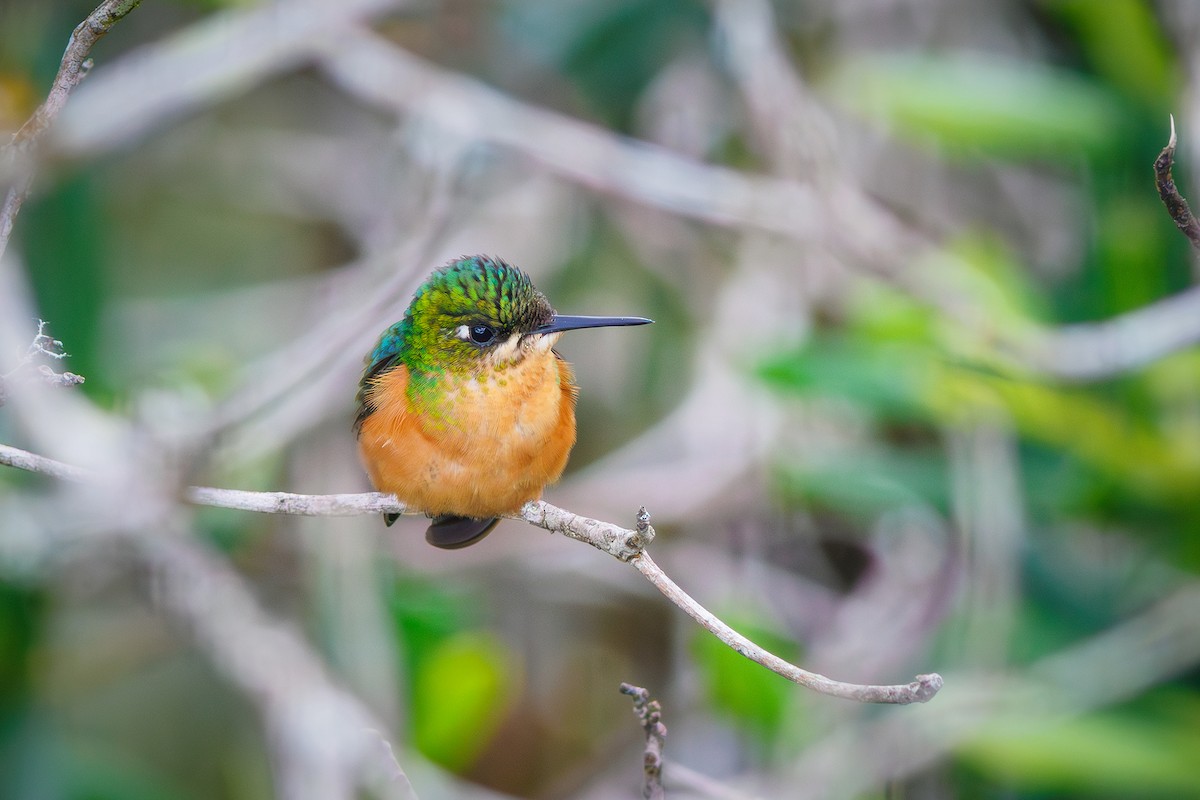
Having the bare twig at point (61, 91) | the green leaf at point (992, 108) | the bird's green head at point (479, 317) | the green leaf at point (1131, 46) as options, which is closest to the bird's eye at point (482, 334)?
the bird's green head at point (479, 317)

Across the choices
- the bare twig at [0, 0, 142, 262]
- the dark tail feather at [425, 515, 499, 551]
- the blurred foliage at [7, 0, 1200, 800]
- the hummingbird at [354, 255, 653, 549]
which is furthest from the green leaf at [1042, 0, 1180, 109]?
the bare twig at [0, 0, 142, 262]

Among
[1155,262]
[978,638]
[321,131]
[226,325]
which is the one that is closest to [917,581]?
[978,638]

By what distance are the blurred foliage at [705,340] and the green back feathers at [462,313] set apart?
95cm

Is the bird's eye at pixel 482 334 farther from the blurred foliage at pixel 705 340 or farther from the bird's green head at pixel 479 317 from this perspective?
the blurred foliage at pixel 705 340

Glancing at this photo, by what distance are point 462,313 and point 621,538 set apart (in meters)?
0.94

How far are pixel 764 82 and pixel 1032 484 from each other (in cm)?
164

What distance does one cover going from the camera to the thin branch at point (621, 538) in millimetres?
1301

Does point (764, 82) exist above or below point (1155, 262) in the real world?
above

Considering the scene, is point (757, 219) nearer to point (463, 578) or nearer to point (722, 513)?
point (722, 513)

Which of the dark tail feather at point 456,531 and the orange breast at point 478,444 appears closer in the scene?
the orange breast at point 478,444

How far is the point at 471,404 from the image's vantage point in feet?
7.49

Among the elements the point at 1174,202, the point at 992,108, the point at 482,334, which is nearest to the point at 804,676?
the point at 1174,202

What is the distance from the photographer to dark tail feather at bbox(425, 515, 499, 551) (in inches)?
99.6

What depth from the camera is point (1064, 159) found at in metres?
3.92
